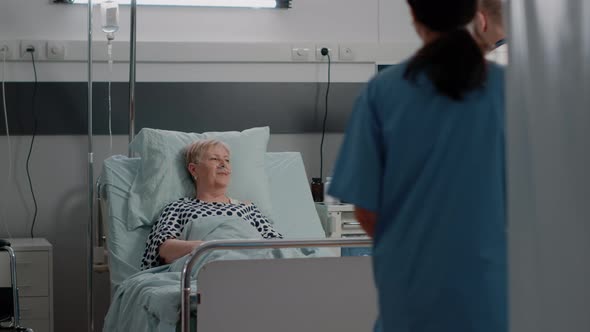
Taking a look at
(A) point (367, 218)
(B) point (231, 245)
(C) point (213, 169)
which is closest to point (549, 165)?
(A) point (367, 218)

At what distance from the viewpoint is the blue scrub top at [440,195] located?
191cm

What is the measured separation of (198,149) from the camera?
4.23m

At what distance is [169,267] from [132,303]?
1.04 ft

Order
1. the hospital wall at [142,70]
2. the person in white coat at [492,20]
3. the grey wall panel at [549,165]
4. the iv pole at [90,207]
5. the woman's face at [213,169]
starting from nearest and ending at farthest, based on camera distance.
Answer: the grey wall panel at [549,165] < the person in white coat at [492,20] < the woman's face at [213,169] < the iv pole at [90,207] < the hospital wall at [142,70]

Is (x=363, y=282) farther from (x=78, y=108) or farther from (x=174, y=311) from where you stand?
(x=78, y=108)

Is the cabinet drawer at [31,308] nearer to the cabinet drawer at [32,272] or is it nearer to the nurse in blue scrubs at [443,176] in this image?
the cabinet drawer at [32,272]

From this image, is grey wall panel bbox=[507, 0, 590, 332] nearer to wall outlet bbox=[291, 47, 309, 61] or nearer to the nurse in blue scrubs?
the nurse in blue scrubs

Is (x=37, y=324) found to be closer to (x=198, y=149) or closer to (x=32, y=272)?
(x=32, y=272)

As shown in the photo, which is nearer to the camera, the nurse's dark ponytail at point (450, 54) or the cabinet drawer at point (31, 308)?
the nurse's dark ponytail at point (450, 54)

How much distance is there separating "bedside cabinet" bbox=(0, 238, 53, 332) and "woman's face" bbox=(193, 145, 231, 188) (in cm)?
93

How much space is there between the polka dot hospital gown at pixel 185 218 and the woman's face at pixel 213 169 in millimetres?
99

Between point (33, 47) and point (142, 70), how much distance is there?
0.59 meters

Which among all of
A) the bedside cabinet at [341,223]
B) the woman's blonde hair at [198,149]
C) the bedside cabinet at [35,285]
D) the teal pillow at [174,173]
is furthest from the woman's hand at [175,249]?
the bedside cabinet at [341,223]

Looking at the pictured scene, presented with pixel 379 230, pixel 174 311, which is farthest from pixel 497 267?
pixel 174 311
